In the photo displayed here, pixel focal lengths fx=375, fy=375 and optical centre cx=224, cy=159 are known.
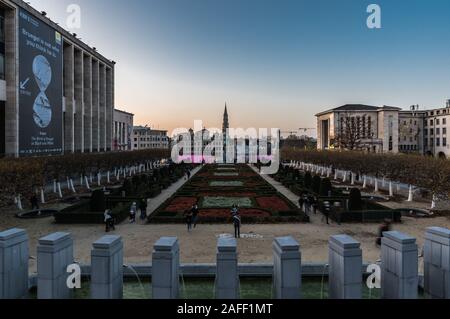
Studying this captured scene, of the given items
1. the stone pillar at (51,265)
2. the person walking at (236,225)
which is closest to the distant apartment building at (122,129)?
the person walking at (236,225)

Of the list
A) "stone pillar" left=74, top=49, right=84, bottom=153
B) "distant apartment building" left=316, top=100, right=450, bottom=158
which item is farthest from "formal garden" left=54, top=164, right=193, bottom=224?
"distant apartment building" left=316, top=100, right=450, bottom=158

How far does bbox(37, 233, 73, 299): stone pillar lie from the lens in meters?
10.6

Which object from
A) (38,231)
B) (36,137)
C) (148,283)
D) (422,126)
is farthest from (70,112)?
(422,126)

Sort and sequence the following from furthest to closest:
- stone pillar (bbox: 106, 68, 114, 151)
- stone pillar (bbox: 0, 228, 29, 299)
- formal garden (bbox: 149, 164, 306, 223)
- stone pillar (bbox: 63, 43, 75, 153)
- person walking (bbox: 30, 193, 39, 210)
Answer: stone pillar (bbox: 106, 68, 114, 151)
stone pillar (bbox: 63, 43, 75, 153)
person walking (bbox: 30, 193, 39, 210)
formal garden (bbox: 149, 164, 306, 223)
stone pillar (bbox: 0, 228, 29, 299)

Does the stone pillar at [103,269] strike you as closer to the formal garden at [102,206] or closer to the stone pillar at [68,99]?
the formal garden at [102,206]

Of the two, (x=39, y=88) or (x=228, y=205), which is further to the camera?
(x=39, y=88)

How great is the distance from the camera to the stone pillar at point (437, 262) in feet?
35.9

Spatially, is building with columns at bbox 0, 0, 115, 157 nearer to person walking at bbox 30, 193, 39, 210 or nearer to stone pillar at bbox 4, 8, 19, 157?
stone pillar at bbox 4, 8, 19, 157

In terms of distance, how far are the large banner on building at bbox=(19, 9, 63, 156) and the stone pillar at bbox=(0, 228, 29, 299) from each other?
38.2 m

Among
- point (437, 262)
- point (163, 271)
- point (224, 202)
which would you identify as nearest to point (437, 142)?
point (224, 202)

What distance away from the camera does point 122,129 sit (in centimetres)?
11056

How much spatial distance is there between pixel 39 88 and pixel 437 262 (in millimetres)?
50163

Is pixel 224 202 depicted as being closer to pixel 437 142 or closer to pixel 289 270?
pixel 289 270

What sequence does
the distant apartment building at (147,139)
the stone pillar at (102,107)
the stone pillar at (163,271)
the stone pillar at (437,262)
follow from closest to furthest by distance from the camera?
the stone pillar at (163,271), the stone pillar at (437,262), the stone pillar at (102,107), the distant apartment building at (147,139)
